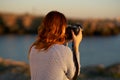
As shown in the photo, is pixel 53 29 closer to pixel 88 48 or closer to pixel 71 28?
pixel 71 28

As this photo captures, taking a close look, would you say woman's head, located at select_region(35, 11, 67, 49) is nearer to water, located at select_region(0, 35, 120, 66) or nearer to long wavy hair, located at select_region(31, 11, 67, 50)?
long wavy hair, located at select_region(31, 11, 67, 50)

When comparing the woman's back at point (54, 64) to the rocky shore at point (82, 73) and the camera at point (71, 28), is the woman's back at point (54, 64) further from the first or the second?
the rocky shore at point (82, 73)

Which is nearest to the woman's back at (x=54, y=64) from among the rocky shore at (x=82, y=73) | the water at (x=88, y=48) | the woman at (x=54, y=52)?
the woman at (x=54, y=52)

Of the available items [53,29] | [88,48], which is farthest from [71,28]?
[88,48]

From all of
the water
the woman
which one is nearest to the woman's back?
the woman

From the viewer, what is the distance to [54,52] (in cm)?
226

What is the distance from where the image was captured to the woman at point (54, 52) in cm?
224

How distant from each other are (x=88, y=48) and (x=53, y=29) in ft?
26.4

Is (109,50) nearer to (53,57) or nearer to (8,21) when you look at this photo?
(8,21)

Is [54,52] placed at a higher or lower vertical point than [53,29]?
lower

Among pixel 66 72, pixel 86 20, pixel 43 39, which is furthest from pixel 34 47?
pixel 86 20

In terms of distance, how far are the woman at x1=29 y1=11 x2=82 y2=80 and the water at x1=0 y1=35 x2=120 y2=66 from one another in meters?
7.40

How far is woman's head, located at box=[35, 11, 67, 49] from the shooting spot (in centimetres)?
224

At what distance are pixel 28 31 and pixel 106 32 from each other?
83.0 inches
